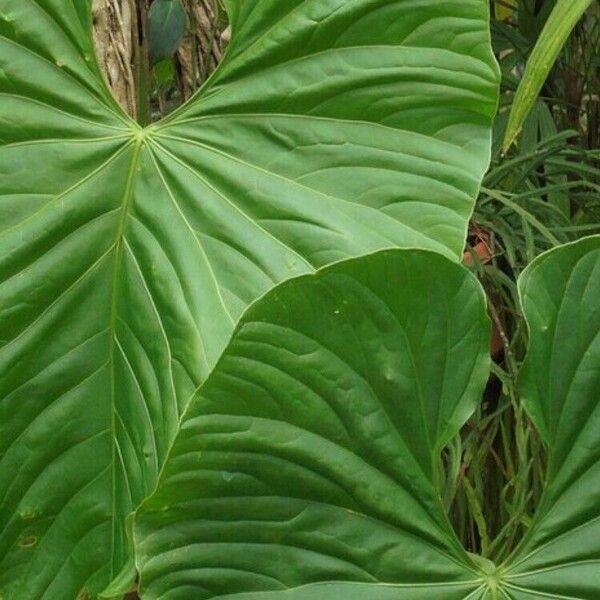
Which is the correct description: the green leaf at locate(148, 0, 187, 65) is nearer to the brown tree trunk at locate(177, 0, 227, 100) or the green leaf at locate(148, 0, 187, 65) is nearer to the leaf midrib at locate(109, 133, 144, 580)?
the brown tree trunk at locate(177, 0, 227, 100)

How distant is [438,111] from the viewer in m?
0.76

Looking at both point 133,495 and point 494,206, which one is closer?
point 133,495

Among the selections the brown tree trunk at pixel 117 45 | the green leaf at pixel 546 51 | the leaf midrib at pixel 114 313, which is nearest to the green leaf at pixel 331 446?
the leaf midrib at pixel 114 313

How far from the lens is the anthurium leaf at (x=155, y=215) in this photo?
76 cm

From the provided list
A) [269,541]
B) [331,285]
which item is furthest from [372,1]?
[269,541]

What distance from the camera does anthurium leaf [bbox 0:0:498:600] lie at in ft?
2.48

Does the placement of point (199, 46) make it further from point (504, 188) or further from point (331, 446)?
point (331, 446)

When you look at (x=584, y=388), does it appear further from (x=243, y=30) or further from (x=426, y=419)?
(x=243, y=30)

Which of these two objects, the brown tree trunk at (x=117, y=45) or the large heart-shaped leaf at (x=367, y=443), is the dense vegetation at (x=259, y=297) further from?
the brown tree trunk at (x=117, y=45)

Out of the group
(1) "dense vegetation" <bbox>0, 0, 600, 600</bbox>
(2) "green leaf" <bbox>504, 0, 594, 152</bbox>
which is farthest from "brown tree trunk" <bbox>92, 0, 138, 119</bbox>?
(2) "green leaf" <bbox>504, 0, 594, 152</bbox>

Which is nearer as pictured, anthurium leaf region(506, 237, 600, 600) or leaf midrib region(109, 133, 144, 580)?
anthurium leaf region(506, 237, 600, 600)

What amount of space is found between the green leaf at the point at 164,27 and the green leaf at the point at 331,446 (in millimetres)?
446

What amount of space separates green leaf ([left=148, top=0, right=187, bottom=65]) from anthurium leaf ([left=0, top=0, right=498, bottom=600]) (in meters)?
0.22

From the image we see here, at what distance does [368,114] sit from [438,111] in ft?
0.16
